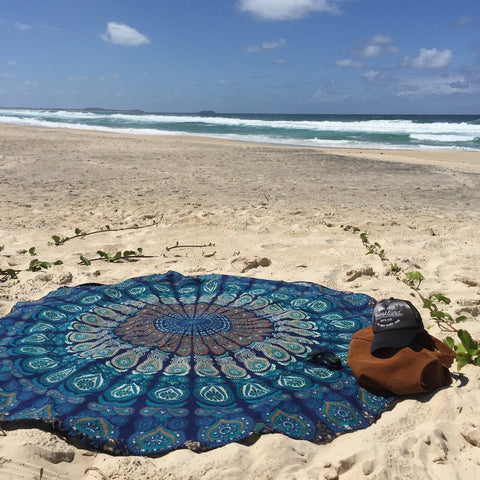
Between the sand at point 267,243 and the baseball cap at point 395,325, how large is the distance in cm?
27

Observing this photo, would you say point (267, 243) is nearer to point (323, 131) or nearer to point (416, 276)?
point (416, 276)

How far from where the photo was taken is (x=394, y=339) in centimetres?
221

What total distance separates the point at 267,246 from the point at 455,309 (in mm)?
1840

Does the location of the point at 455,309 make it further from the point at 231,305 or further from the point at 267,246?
the point at 267,246

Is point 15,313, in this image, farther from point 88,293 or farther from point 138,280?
point 138,280

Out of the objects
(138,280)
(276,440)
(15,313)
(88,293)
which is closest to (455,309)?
(276,440)

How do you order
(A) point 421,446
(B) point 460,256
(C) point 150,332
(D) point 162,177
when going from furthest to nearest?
(D) point 162,177
(B) point 460,256
(C) point 150,332
(A) point 421,446

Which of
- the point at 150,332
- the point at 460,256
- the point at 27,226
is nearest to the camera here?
the point at 150,332

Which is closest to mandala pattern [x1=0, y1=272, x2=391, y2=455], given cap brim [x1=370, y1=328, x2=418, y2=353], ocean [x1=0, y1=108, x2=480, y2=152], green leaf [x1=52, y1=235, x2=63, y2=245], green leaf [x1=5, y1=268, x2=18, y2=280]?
cap brim [x1=370, y1=328, x2=418, y2=353]

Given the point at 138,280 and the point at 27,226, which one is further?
the point at 27,226

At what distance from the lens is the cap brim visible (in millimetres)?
2193

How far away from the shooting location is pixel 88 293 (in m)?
3.14

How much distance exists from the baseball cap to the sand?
27 cm

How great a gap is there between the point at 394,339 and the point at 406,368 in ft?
0.48
